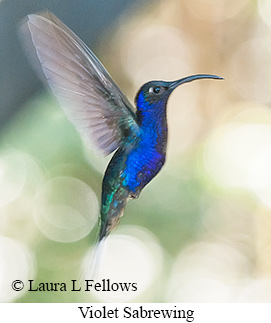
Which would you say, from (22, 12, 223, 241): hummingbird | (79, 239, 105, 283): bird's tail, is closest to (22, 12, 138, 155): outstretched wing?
(22, 12, 223, 241): hummingbird

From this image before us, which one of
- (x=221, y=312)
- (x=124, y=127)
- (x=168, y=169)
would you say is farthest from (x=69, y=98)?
(x=221, y=312)

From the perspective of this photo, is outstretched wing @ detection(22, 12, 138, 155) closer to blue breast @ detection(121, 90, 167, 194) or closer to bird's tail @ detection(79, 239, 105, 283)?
blue breast @ detection(121, 90, 167, 194)

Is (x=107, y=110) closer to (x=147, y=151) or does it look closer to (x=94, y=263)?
(x=147, y=151)

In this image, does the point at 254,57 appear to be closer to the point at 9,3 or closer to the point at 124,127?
the point at 124,127

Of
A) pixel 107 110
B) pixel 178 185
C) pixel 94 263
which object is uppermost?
pixel 107 110

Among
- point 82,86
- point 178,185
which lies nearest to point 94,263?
point 178,185

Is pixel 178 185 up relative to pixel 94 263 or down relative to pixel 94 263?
up
